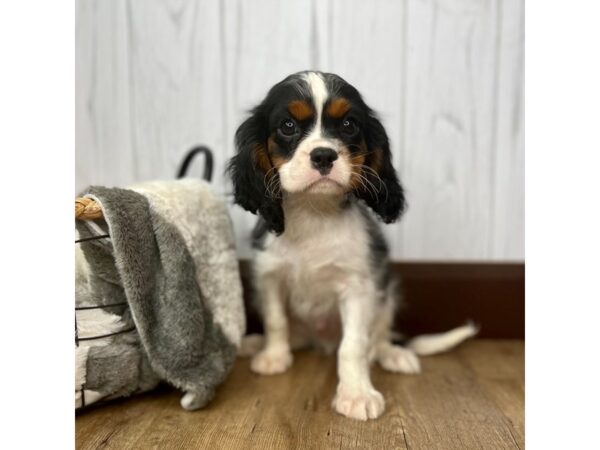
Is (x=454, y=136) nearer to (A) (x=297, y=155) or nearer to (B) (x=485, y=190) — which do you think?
(B) (x=485, y=190)

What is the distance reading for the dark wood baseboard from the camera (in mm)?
2135

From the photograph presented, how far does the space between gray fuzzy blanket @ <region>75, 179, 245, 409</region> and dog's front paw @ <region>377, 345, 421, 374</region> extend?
55 cm

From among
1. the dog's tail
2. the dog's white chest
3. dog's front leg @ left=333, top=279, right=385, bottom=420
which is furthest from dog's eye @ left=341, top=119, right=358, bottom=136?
the dog's tail

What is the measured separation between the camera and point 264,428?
4.52ft

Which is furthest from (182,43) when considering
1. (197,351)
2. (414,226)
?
(414,226)

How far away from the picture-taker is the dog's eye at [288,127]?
1417 mm

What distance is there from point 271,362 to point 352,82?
88 cm

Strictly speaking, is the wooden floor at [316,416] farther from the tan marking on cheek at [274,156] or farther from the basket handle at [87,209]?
the tan marking on cheek at [274,156]

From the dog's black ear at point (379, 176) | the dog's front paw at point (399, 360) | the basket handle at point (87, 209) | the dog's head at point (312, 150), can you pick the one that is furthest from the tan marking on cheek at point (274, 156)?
the dog's front paw at point (399, 360)

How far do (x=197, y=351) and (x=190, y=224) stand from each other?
0.33m

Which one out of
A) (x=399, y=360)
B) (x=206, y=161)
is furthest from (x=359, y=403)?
(x=206, y=161)

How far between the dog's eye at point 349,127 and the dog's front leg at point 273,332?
0.56 metres

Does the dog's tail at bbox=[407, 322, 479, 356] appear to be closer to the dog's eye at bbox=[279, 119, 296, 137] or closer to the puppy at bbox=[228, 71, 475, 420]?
the puppy at bbox=[228, 71, 475, 420]
